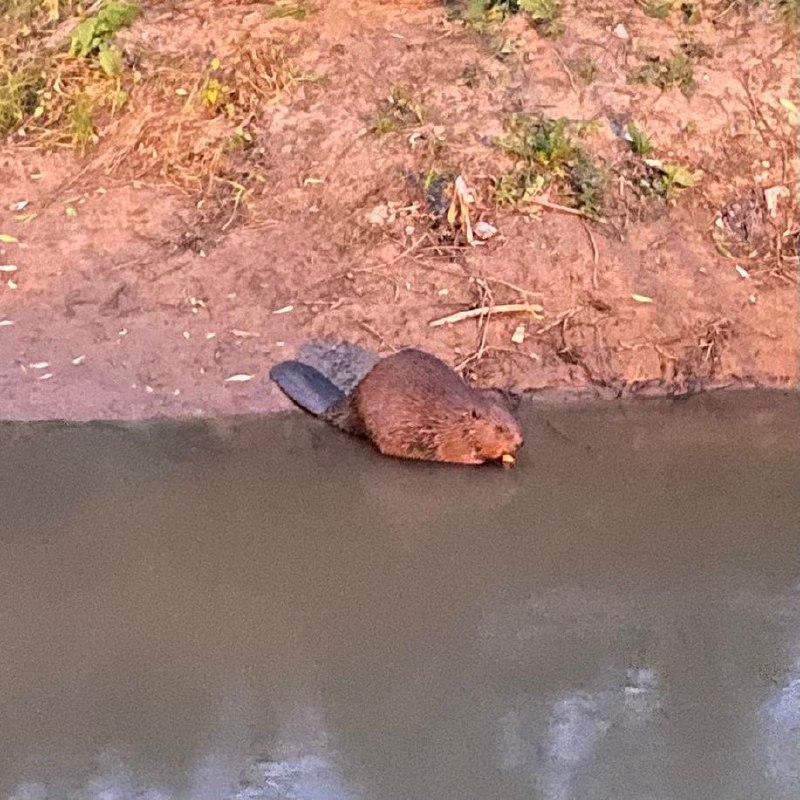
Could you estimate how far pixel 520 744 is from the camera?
2822 millimetres

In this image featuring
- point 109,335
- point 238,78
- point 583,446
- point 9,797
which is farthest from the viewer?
point 238,78

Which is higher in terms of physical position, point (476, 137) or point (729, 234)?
point (476, 137)

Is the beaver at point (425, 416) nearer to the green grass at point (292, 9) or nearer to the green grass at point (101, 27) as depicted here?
the green grass at point (292, 9)

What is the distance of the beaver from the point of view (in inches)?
157

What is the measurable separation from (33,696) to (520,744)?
4.09 ft

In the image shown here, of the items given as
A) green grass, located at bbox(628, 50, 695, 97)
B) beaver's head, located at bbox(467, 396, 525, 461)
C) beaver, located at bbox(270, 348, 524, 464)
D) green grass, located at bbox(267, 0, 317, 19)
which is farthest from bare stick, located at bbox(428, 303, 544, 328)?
green grass, located at bbox(267, 0, 317, 19)

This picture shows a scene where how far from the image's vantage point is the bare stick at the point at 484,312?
4.75m

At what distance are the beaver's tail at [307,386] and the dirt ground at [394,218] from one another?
0.07m

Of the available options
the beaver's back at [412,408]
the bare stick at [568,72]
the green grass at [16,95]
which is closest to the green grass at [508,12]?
the bare stick at [568,72]

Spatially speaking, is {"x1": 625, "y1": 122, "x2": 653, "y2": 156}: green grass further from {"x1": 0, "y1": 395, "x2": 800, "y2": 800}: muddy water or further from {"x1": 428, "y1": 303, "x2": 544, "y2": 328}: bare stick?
{"x1": 0, "y1": 395, "x2": 800, "y2": 800}: muddy water

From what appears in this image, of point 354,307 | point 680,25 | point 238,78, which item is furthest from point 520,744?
point 680,25

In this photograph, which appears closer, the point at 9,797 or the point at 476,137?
the point at 9,797

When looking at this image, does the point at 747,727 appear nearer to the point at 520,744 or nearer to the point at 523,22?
the point at 520,744

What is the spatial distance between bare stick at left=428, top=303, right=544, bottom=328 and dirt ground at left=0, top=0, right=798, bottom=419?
2 cm
